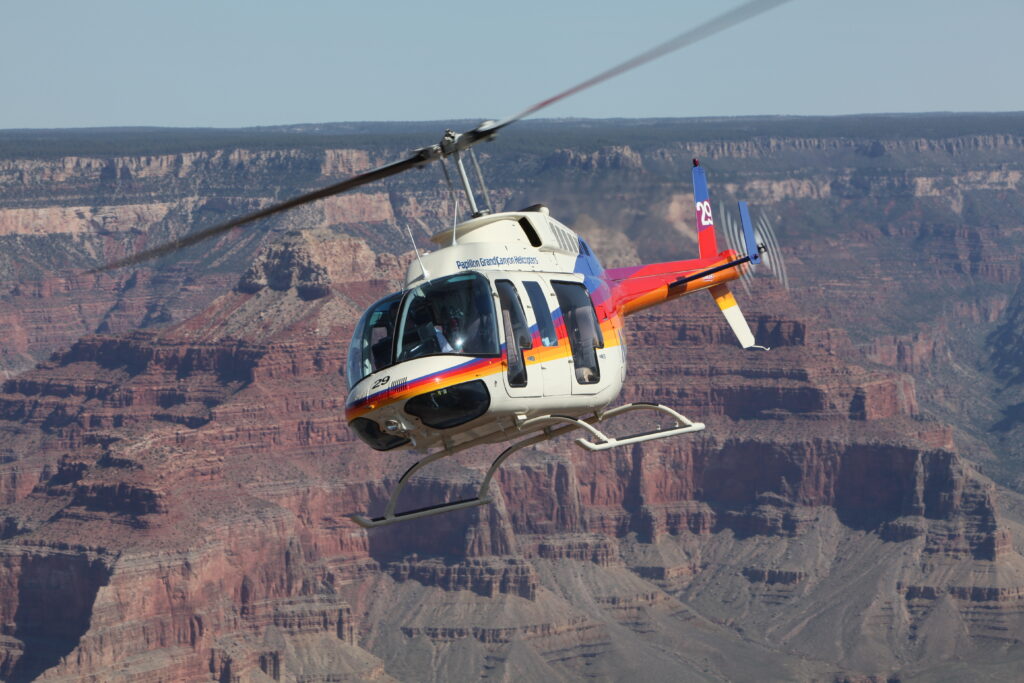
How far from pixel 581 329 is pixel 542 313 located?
195cm

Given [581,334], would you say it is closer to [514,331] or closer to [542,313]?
[542,313]

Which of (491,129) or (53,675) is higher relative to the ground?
(491,129)

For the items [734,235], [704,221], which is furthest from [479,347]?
[734,235]

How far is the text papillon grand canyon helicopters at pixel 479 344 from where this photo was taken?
5312cm

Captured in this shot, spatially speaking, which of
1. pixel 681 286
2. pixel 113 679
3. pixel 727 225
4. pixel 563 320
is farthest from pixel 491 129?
pixel 113 679

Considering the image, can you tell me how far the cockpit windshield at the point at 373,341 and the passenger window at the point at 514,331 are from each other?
2339 millimetres

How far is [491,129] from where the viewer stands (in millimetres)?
51781

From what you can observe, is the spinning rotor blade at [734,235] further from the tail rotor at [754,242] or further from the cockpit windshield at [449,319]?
the cockpit windshield at [449,319]

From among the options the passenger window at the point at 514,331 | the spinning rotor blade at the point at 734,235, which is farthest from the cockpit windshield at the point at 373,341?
the spinning rotor blade at the point at 734,235

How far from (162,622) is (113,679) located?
9.49 meters

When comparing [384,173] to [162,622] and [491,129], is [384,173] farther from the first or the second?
[162,622]

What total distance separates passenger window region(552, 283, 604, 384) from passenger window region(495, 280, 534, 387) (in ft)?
6.52

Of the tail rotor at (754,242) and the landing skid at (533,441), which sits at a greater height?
the tail rotor at (754,242)

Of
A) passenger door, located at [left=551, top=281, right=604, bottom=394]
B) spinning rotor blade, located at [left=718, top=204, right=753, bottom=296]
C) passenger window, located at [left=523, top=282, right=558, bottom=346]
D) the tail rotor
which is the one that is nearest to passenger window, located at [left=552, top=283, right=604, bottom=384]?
passenger door, located at [left=551, top=281, right=604, bottom=394]
